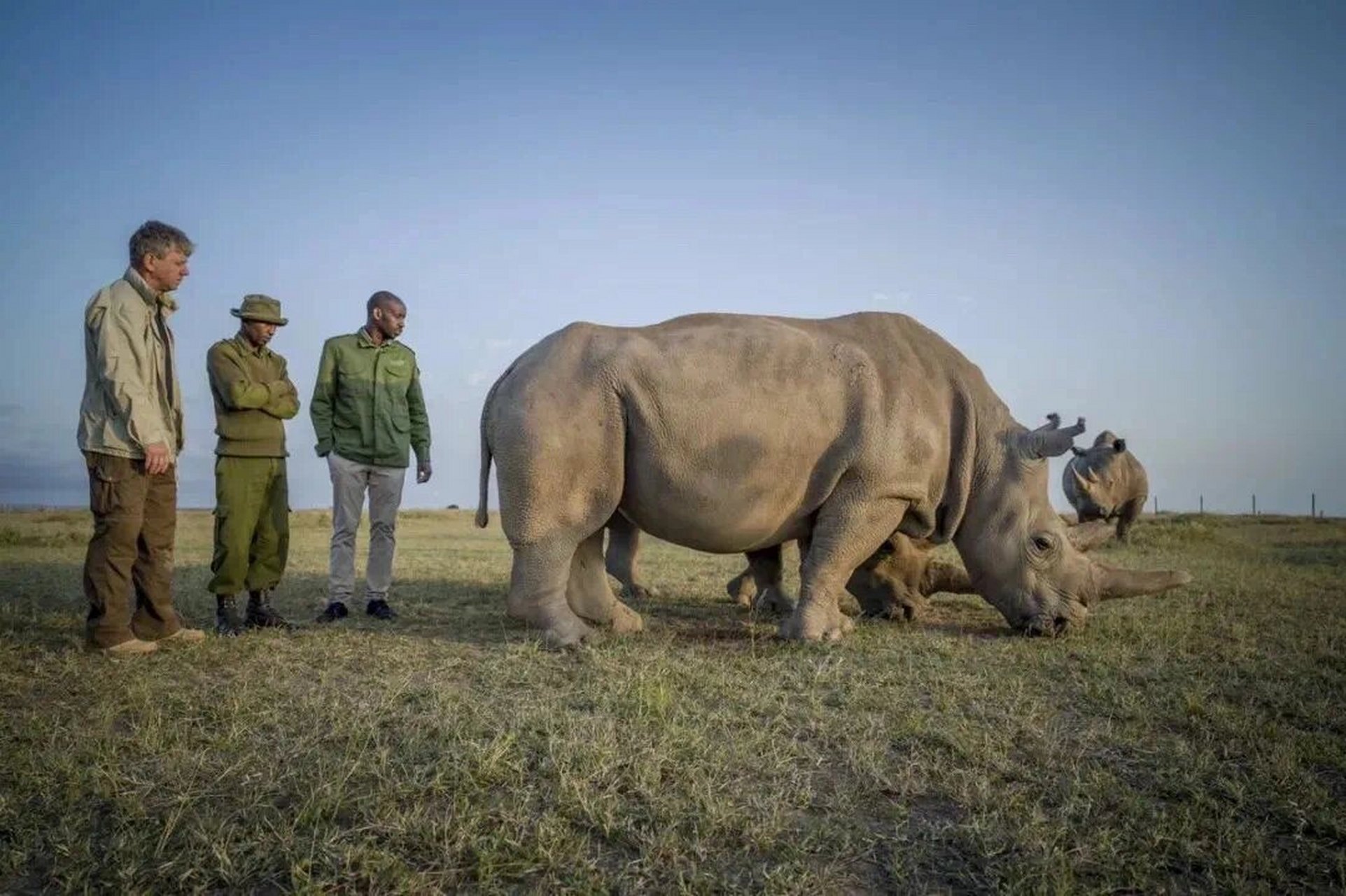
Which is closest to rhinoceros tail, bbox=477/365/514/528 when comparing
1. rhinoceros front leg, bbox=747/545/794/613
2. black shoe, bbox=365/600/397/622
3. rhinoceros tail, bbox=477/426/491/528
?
rhinoceros tail, bbox=477/426/491/528

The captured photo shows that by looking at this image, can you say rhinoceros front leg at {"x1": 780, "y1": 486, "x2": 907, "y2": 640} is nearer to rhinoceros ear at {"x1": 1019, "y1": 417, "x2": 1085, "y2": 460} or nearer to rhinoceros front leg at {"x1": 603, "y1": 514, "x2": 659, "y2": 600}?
rhinoceros ear at {"x1": 1019, "y1": 417, "x2": 1085, "y2": 460}

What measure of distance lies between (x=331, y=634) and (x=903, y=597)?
438 centimetres

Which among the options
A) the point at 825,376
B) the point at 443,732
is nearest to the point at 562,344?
the point at 825,376

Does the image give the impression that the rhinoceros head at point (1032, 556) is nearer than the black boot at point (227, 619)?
No

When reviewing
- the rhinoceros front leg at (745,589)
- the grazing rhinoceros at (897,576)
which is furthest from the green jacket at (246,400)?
the rhinoceros front leg at (745,589)

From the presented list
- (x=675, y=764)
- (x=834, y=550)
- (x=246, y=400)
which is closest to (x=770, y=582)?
(x=834, y=550)

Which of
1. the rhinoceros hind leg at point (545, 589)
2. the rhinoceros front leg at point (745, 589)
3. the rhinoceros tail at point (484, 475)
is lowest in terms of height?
the rhinoceros front leg at point (745, 589)

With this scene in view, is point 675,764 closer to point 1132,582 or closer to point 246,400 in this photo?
point 246,400

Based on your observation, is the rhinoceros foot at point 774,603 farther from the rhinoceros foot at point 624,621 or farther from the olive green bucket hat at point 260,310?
the olive green bucket hat at point 260,310

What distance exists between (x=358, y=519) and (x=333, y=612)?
75cm

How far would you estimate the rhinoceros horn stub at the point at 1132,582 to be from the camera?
643cm

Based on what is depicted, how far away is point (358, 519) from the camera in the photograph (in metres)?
7.05

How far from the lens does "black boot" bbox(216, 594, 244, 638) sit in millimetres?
5984

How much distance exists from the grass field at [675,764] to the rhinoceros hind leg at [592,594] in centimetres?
30
